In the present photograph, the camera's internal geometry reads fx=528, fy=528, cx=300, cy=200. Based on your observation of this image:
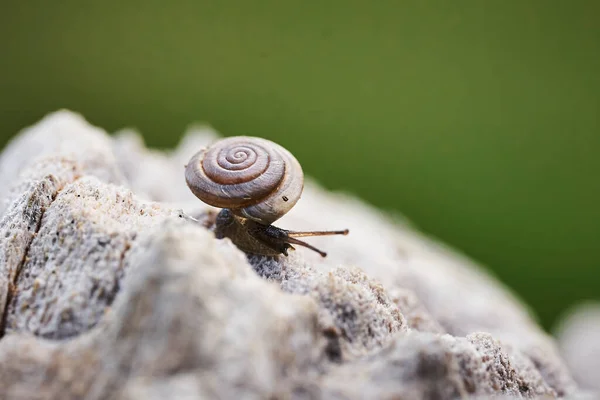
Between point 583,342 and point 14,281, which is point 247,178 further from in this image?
point 583,342

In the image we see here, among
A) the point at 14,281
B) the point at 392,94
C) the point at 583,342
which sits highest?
the point at 14,281

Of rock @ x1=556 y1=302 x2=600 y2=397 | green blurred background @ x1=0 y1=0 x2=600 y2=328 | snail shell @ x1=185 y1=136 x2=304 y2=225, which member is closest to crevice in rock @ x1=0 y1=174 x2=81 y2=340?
snail shell @ x1=185 y1=136 x2=304 y2=225

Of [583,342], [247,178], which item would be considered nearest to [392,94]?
[583,342]

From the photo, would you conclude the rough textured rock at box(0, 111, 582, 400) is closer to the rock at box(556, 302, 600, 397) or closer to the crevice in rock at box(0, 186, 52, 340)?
the crevice in rock at box(0, 186, 52, 340)

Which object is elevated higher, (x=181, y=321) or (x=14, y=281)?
(x=181, y=321)

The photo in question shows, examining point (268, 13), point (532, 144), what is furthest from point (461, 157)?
point (268, 13)

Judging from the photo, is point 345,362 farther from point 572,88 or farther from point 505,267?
point 572,88

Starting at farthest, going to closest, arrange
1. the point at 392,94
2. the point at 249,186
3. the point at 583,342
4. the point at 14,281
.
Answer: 1. the point at 392,94
2. the point at 583,342
3. the point at 249,186
4. the point at 14,281
